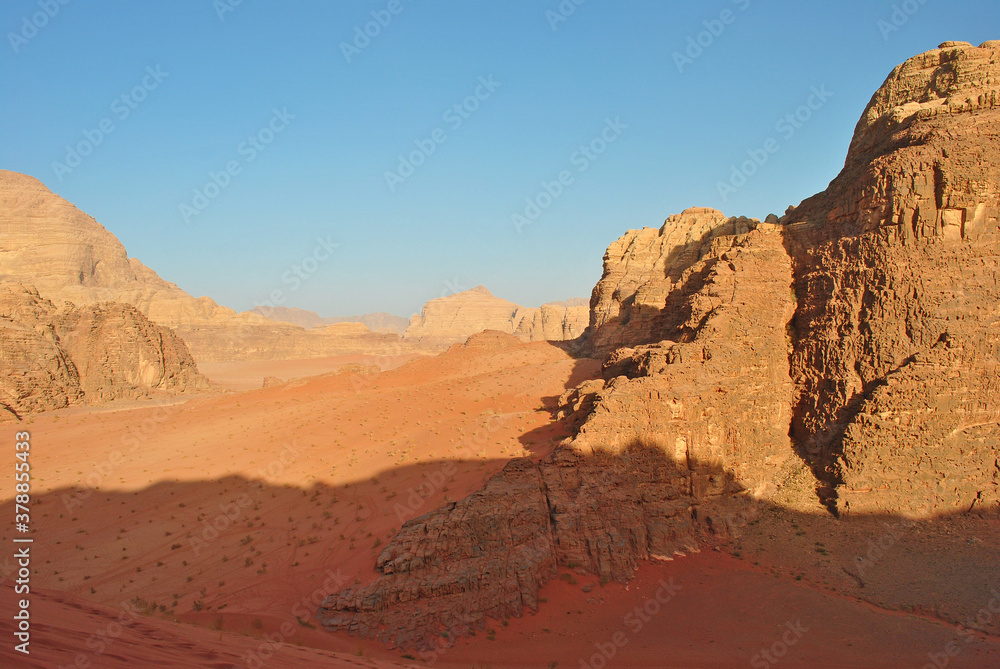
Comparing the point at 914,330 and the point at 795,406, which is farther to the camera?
the point at 795,406

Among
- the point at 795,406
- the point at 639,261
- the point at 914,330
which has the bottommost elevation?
the point at 795,406

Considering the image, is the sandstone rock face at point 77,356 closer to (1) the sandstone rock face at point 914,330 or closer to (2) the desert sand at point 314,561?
(2) the desert sand at point 314,561

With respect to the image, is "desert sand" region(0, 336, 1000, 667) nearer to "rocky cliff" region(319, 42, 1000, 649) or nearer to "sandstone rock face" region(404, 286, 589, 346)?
"rocky cliff" region(319, 42, 1000, 649)

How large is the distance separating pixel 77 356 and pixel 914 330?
4207 cm

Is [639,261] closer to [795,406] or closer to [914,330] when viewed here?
[795,406]

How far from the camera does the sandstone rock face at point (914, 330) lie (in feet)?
43.7

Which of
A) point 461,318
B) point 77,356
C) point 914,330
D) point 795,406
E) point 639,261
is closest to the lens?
point 914,330

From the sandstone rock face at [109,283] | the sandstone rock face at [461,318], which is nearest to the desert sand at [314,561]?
the sandstone rock face at [109,283]

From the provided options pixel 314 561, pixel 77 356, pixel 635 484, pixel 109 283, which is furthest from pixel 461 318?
pixel 635 484

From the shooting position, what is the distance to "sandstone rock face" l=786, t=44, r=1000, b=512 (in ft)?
43.7

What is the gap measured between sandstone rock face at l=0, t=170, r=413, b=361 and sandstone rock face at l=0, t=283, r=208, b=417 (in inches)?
1064

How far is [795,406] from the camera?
1507cm

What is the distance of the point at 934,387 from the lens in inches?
527

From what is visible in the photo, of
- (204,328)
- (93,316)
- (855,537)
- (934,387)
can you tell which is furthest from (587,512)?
(204,328)
